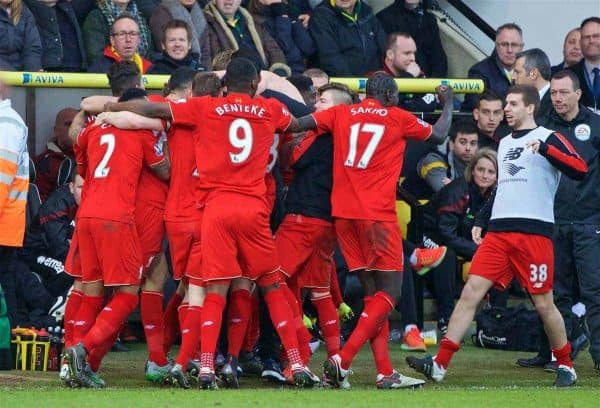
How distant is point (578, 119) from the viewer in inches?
455

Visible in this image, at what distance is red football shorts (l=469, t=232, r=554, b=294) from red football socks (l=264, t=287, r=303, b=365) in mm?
1574

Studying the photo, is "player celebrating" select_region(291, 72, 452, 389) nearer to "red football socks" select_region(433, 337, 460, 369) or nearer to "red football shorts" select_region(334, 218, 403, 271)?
"red football shorts" select_region(334, 218, 403, 271)

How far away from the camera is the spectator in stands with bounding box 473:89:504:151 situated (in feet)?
46.0

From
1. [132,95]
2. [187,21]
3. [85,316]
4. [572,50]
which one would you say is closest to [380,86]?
[132,95]

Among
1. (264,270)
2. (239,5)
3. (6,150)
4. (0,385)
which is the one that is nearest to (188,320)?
(264,270)

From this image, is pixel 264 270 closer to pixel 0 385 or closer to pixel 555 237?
pixel 0 385

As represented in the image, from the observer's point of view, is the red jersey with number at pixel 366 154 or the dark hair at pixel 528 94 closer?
the red jersey with number at pixel 366 154

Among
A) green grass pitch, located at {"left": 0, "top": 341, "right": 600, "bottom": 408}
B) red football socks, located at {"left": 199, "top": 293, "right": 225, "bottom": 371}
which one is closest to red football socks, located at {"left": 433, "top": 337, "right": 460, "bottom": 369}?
green grass pitch, located at {"left": 0, "top": 341, "right": 600, "bottom": 408}

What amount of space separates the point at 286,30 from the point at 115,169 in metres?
5.50

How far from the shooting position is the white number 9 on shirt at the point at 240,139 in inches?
383

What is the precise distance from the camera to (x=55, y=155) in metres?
12.5

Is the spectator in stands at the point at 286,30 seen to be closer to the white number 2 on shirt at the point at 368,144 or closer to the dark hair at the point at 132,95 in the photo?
the white number 2 on shirt at the point at 368,144

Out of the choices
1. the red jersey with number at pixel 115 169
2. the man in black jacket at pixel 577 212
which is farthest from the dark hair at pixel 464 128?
the red jersey with number at pixel 115 169

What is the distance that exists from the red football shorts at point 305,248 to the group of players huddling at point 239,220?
0.03ft
